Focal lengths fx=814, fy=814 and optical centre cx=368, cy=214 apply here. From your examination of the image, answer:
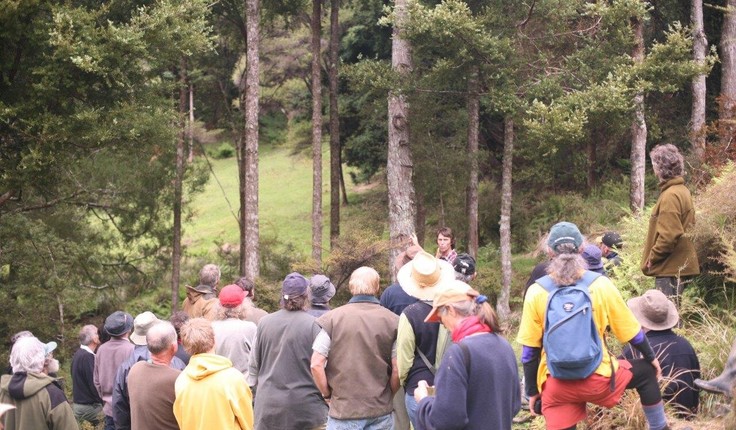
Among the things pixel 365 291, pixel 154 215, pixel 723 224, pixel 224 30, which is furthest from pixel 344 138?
pixel 365 291

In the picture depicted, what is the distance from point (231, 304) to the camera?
7359mm

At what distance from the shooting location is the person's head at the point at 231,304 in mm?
7332

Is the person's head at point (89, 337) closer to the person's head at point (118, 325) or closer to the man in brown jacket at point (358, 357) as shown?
the person's head at point (118, 325)

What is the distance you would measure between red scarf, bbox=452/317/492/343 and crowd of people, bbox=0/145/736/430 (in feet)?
0.04

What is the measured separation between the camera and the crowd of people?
178 inches

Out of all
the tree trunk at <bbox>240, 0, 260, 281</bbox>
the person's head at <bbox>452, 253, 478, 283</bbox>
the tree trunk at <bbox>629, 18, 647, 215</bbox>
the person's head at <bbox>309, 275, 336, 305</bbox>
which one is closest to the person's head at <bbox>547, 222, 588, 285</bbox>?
the person's head at <bbox>452, 253, 478, 283</bbox>

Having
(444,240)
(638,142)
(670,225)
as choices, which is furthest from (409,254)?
(638,142)

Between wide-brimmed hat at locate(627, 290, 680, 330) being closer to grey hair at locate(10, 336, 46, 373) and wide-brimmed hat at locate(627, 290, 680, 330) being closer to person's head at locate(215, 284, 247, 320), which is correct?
person's head at locate(215, 284, 247, 320)

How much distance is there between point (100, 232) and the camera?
77.9ft

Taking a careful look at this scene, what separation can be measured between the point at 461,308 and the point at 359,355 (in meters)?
1.65

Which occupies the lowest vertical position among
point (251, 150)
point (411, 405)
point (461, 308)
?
point (411, 405)

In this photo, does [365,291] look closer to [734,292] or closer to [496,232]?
[734,292]

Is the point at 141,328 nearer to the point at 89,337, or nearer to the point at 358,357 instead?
the point at 89,337

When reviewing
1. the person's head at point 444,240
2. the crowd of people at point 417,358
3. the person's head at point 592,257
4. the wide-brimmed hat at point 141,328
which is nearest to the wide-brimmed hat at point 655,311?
the crowd of people at point 417,358
